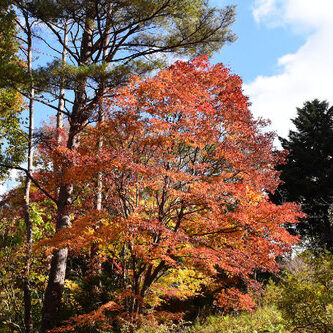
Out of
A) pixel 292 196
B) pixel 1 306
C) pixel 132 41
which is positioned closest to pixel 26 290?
pixel 1 306

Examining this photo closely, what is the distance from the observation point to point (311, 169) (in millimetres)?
18750

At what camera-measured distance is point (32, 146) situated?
348 inches

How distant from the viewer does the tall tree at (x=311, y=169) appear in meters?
17.7

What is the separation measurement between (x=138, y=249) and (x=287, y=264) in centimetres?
1121

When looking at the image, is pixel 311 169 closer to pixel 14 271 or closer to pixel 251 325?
pixel 251 325

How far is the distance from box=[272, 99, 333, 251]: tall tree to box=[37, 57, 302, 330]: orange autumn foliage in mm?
10140

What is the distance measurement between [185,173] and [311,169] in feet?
45.8

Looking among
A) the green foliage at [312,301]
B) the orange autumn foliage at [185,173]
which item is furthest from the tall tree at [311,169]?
the green foliage at [312,301]

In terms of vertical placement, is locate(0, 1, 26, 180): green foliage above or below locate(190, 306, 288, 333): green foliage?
above

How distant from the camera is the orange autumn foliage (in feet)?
22.1

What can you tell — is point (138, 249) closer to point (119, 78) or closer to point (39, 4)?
point (119, 78)

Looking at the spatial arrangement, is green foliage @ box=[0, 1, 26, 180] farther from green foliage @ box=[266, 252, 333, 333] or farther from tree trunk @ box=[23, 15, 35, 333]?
green foliage @ box=[266, 252, 333, 333]

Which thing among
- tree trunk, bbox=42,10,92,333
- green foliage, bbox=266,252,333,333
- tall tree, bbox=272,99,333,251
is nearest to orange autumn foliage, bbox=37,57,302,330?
tree trunk, bbox=42,10,92,333

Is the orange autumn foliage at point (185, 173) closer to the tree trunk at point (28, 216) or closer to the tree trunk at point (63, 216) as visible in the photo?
the tree trunk at point (28, 216)
